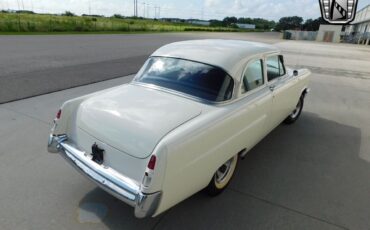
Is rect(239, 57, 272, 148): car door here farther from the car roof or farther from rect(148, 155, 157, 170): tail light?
rect(148, 155, 157, 170): tail light

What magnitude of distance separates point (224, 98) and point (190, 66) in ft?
2.01

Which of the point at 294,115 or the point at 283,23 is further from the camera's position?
the point at 283,23

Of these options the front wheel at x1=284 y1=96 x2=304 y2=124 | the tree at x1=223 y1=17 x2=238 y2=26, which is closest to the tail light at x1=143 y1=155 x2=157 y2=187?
the front wheel at x1=284 y1=96 x2=304 y2=124

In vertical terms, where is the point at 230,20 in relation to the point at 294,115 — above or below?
above

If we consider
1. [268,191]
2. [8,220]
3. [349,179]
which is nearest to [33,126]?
[8,220]

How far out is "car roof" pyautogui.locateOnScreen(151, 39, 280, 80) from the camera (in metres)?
3.04

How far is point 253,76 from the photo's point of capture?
3.33 metres

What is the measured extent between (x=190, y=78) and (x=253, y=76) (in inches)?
33.6

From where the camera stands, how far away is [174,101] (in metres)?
2.76

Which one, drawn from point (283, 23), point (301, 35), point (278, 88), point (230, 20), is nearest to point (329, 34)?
point (301, 35)

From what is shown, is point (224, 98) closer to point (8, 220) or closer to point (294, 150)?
point (294, 150)

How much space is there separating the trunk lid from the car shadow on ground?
78 cm

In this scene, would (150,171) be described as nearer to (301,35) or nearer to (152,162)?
(152,162)

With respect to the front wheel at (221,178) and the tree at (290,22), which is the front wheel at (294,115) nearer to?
the front wheel at (221,178)
